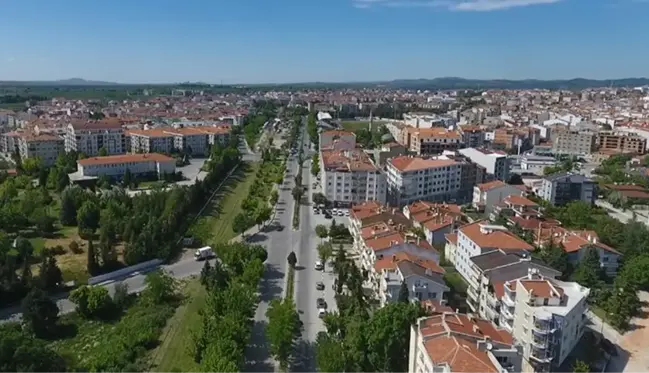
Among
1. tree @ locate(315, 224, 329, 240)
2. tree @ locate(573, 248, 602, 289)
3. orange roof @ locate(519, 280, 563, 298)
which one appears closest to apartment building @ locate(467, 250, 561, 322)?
orange roof @ locate(519, 280, 563, 298)

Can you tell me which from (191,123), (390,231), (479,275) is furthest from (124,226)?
(191,123)

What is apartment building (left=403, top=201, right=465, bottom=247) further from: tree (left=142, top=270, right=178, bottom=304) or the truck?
tree (left=142, top=270, right=178, bottom=304)

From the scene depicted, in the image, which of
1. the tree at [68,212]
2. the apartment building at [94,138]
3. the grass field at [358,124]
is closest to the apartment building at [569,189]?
the tree at [68,212]

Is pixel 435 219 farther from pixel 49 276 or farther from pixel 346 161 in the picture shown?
pixel 49 276

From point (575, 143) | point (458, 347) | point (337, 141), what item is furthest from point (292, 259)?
point (575, 143)

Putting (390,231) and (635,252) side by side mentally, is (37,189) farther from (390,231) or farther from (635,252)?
(635,252)

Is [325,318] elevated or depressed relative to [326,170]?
depressed

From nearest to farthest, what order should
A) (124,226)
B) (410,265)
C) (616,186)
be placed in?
(410,265)
(124,226)
(616,186)

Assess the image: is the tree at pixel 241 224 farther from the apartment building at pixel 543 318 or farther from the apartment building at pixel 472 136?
the apartment building at pixel 472 136
